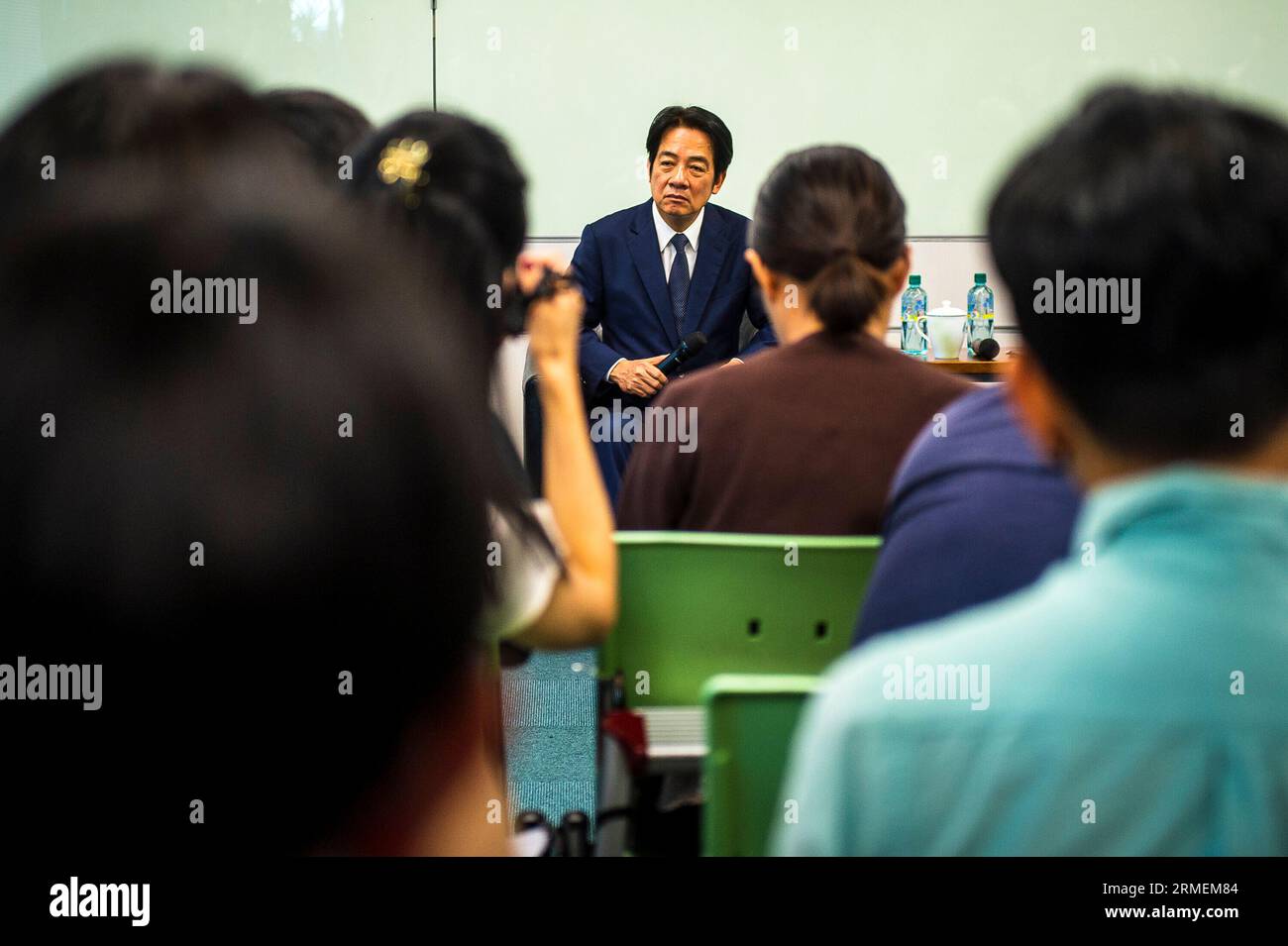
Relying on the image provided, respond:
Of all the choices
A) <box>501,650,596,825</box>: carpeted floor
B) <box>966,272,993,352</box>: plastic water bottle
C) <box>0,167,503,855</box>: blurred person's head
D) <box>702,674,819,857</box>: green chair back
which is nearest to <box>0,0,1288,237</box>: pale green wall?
<box>966,272,993,352</box>: plastic water bottle

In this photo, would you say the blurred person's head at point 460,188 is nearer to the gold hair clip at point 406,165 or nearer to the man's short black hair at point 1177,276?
the gold hair clip at point 406,165

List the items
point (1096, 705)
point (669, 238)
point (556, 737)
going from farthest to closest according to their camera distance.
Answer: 1. point (669, 238)
2. point (556, 737)
3. point (1096, 705)

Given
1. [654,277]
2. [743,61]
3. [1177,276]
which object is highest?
[743,61]

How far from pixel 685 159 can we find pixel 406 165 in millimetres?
2271

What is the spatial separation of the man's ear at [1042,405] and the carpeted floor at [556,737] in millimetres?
1144

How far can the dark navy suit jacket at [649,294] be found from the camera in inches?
132

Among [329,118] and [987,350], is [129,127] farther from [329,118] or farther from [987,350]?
[987,350]

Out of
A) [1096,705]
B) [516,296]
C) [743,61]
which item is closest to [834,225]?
[516,296]

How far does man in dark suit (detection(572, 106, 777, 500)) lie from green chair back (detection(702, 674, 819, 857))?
7.49ft

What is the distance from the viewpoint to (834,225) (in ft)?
5.64

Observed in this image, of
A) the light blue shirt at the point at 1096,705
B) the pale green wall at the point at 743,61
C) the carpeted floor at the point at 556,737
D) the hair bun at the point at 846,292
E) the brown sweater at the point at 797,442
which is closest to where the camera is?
the light blue shirt at the point at 1096,705

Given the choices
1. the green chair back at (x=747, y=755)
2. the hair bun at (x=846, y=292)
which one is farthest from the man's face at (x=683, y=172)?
the green chair back at (x=747, y=755)
